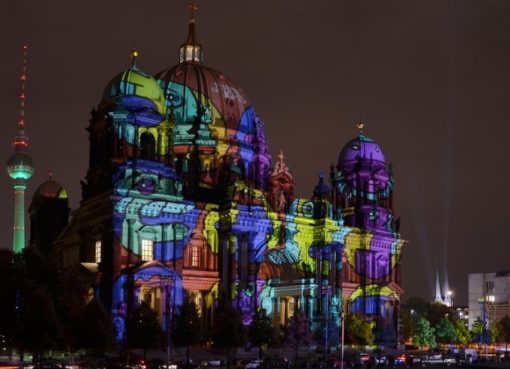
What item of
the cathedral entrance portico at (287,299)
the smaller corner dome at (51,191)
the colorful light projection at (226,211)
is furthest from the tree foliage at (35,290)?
the smaller corner dome at (51,191)

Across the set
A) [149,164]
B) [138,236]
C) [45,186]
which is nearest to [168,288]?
[138,236]

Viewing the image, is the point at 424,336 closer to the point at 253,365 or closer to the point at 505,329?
the point at 505,329

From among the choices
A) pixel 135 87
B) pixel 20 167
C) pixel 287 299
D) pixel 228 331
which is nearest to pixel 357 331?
pixel 287 299

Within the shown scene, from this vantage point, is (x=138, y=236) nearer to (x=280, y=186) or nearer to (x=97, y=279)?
(x=97, y=279)

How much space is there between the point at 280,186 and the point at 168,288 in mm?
24112

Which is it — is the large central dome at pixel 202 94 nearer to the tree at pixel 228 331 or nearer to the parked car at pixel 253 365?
the tree at pixel 228 331

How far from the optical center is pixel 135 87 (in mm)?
99125

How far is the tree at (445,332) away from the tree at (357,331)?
192ft

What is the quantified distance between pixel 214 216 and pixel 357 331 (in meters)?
20.8

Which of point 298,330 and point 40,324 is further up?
point 40,324

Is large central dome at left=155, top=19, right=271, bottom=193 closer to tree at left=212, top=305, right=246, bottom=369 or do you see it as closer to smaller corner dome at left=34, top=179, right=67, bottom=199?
smaller corner dome at left=34, top=179, right=67, bottom=199

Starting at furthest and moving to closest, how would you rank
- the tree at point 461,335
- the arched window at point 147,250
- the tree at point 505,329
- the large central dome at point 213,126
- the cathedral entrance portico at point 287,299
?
1. the tree at point 505,329
2. the tree at point 461,335
3. the large central dome at point 213,126
4. the cathedral entrance portico at point 287,299
5. the arched window at point 147,250

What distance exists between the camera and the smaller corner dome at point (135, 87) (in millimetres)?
98500

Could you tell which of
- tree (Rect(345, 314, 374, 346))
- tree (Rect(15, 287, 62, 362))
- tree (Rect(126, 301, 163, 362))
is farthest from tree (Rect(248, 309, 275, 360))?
tree (Rect(15, 287, 62, 362))
